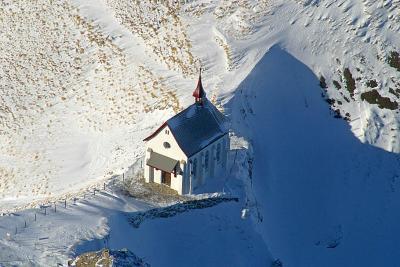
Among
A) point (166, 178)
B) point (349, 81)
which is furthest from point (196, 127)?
point (349, 81)

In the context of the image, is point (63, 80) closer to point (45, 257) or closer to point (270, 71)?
point (270, 71)

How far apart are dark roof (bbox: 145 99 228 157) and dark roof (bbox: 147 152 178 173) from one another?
4.03 ft

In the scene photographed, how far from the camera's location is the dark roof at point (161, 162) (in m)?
46.4

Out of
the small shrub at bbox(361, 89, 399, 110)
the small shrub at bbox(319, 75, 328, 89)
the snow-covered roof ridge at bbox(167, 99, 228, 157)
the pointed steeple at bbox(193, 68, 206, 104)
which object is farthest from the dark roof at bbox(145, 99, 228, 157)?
the small shrub at bbox(361, 89, 399, 110)

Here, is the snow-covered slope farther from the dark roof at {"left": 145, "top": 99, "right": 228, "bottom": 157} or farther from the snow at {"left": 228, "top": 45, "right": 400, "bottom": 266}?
the dark roof at {"left": 145, "top": 99, "right": 228, "bottom": 157}

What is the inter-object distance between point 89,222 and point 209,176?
9874 mm

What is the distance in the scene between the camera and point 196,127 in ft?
155

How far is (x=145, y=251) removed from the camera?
4156 centimetres

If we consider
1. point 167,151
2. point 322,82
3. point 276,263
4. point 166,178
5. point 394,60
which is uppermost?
point 394,60

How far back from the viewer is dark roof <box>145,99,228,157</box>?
4603cm

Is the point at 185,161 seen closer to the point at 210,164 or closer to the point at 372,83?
the point at 210,164

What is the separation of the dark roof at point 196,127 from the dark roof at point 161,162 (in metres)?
1.23

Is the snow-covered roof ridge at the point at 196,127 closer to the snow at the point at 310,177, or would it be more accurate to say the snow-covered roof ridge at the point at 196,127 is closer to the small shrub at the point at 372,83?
the snow at the point at 310,177

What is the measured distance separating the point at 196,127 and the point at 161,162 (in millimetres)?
3279
